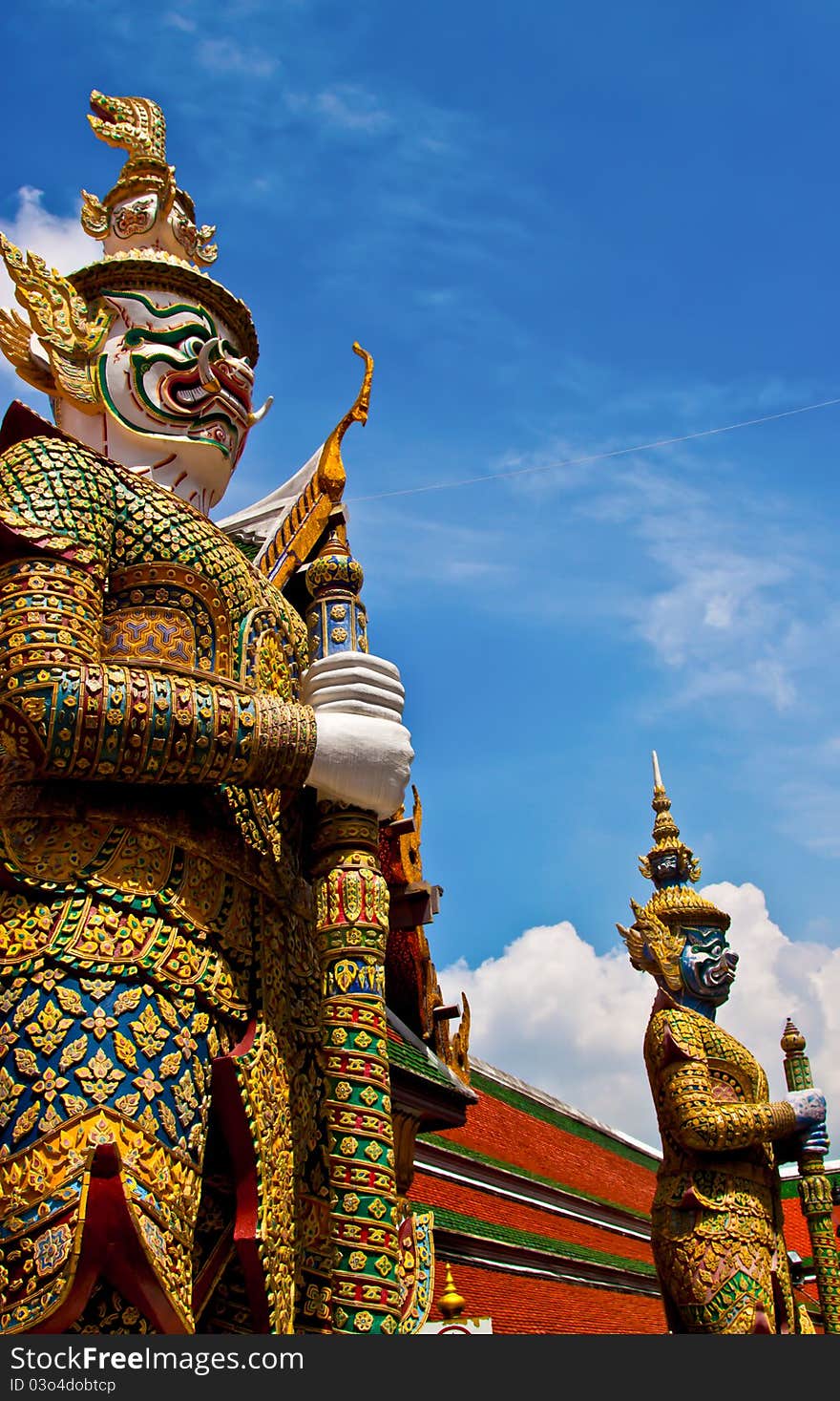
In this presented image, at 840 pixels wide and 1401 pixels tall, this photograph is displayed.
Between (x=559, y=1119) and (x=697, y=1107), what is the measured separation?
9.23 m

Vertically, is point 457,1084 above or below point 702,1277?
above

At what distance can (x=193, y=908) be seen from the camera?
3.19 meters

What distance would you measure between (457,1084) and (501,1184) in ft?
19.8

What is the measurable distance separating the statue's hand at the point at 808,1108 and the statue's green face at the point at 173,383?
194 inches

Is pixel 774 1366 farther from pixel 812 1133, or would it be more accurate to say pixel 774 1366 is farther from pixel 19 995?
pixel 812 1133

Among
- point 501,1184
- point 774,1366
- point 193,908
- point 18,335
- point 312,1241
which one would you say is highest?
point 18,335

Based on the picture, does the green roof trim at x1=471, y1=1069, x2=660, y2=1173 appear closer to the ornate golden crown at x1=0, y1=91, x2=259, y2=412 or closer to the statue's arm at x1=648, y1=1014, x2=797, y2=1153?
the statue's arm at x1=648, y1=1014, x2=797, y2=1153

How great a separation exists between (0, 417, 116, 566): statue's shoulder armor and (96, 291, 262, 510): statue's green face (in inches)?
17.5

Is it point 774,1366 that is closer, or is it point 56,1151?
point 774,1366

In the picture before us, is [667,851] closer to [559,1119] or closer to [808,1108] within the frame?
[808,1108]

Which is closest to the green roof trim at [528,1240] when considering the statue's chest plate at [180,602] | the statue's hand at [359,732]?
the statue's hand at [359,732]

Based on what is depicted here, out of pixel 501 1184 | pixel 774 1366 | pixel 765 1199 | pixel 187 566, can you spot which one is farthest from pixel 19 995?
pixel 501 1184

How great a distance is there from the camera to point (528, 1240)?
34.2 ft

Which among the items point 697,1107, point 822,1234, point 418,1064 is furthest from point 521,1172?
point 418,1064
